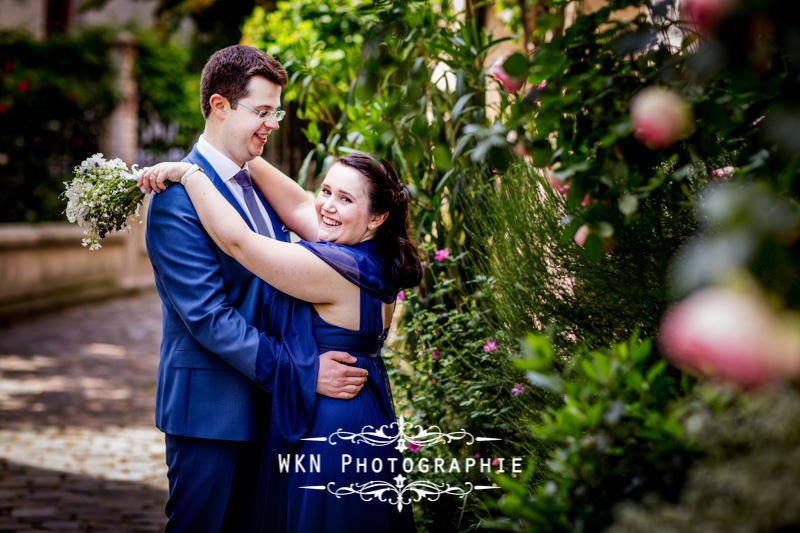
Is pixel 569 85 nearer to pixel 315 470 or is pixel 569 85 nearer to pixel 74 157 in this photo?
pixel 315 470

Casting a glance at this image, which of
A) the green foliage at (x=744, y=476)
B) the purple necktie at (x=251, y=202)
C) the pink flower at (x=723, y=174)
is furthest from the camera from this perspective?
the purple necktie at (x=251, y=202)

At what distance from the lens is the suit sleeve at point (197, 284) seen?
2.56m

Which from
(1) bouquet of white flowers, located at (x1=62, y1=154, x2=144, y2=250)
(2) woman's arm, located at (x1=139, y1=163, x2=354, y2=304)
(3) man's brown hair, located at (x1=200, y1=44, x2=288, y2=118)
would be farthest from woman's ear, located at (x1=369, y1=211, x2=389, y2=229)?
(1) bouquet of white flowers, located at (x1=62, y1=154, x2=144, y2=250)

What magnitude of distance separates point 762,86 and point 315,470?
5.71 feet

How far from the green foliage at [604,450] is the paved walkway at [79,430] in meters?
3.26

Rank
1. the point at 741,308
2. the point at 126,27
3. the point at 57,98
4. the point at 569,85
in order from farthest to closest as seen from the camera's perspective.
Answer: the point at 126,27, the point at 57,98, the point at 569,85, the point at 741,308

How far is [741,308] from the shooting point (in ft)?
3.13

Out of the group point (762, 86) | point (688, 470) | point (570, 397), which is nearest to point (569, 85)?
point (762, 86)

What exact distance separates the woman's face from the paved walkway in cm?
233

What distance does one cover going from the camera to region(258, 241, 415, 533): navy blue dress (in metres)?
2.55

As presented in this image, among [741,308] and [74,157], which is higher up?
[74,157]

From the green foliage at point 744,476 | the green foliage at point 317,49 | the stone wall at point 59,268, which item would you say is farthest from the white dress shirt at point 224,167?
the stone wall at point 59,268

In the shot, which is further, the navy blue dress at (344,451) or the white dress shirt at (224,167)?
the white dress shirt at (224,167)

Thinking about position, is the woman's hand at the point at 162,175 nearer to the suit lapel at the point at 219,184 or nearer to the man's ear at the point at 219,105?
the suit lapel at the point at 219,184
